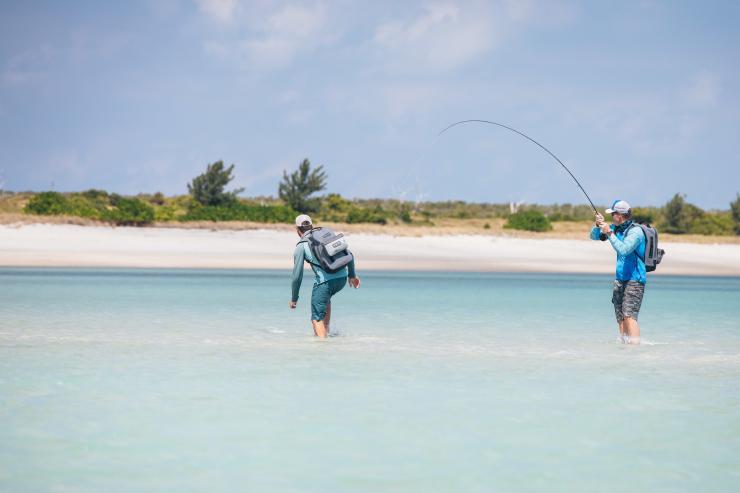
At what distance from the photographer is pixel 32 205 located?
2088 inches

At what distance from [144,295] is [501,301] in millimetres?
7928

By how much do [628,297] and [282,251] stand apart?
97.3 ft

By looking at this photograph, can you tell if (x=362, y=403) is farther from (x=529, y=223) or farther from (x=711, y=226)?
(x=711, y=226)

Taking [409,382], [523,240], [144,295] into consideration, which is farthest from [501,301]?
[523,240]

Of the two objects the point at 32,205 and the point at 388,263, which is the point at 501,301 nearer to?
the point at 388,263

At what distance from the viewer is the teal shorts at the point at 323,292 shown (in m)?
12.4

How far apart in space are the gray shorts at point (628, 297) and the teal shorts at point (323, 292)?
11.1ft

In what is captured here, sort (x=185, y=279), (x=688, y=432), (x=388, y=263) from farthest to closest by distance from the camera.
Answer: (x=388, y=263) → (x=185, y=279) → (x=688, y=432)

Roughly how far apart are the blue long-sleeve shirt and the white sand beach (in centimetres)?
2460

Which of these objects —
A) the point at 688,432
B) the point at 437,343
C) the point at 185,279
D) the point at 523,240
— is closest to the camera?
the point at 688,432

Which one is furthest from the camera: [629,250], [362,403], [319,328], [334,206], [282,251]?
[334,206]

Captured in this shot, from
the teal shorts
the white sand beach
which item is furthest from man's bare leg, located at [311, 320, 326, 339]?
the white sand beach

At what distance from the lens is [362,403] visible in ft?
29.0

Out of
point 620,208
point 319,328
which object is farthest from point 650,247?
point 319,328
